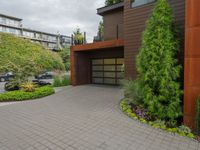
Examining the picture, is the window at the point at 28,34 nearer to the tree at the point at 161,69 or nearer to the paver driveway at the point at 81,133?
the paver driveway at the point at 81,133

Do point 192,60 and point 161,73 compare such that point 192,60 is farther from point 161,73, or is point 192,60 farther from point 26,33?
point 26,33

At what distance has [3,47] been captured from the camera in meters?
15.8

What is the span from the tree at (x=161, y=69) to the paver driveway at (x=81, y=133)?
892 millimetres

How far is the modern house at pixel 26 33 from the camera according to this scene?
44562 mm

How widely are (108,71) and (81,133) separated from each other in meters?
9.60

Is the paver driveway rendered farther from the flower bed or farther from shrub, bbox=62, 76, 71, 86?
shrub, bbox=62, 76, 71, 86

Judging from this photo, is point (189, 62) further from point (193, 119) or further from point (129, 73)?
point (129, 73)

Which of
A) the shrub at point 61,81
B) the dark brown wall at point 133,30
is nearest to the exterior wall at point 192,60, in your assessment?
the dark brown wall at point 133,30

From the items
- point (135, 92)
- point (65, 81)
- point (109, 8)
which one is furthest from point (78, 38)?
point (135, 92)

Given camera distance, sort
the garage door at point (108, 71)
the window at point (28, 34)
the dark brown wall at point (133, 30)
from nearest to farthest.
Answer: the dark brown wall at point (133, 30)
the garage door at point (108, 71)
the window at point (28, 34)

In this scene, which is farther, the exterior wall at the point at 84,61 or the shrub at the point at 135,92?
the exterior wall at the point at 84,61

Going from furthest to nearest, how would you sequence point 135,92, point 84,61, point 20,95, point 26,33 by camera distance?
point 26,33, point 84,61, point 20,95, point 135,92

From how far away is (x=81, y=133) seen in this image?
4.62 metres

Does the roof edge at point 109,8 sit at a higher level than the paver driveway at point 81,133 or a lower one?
higher
